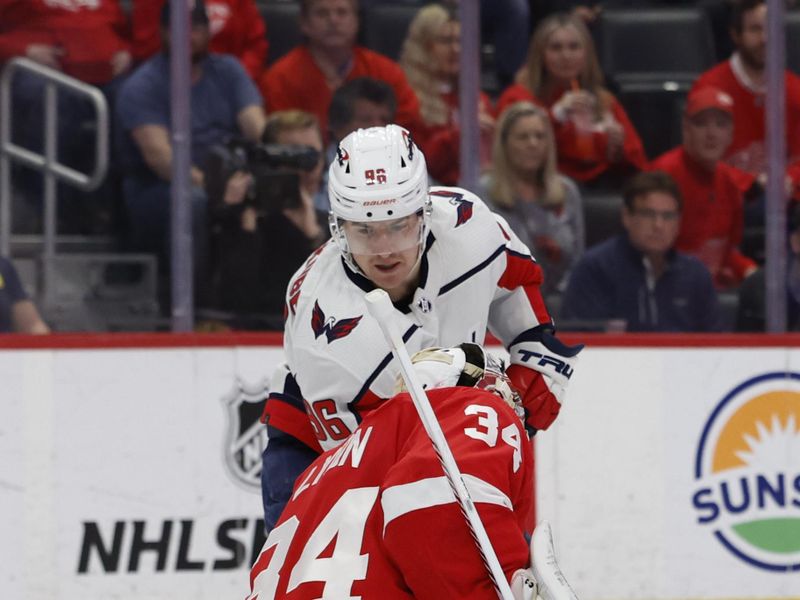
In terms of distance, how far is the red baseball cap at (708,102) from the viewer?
16.8 ft

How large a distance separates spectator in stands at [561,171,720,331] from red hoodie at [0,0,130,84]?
1561 mm

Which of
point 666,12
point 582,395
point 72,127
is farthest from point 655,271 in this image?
point 72,127

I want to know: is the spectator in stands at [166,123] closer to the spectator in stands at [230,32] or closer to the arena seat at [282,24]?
the spectator in stands at [230,32]

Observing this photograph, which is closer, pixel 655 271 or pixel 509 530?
pixel 509 530

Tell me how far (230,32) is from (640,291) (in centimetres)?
149

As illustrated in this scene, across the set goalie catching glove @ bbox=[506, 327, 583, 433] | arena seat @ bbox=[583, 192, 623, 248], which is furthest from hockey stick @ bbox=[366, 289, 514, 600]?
arena seat @ bbox=[583, 192, 623, 248]

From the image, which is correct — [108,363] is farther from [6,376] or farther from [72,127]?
[72,127]

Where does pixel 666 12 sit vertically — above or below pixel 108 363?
above

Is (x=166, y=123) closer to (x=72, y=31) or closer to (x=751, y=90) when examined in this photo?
(x=72, y=31)

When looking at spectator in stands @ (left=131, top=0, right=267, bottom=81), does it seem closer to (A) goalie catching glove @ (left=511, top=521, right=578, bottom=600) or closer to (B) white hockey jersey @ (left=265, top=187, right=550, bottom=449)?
(B) white hockey jersey @ (left=265, top=187, right=550, bottom=449)

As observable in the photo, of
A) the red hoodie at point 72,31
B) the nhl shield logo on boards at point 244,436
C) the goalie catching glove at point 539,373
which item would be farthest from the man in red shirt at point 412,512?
the red hoodie at point 72,31

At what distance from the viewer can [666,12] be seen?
507cm

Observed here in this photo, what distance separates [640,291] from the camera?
201 inches

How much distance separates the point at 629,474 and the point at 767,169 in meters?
1.06
